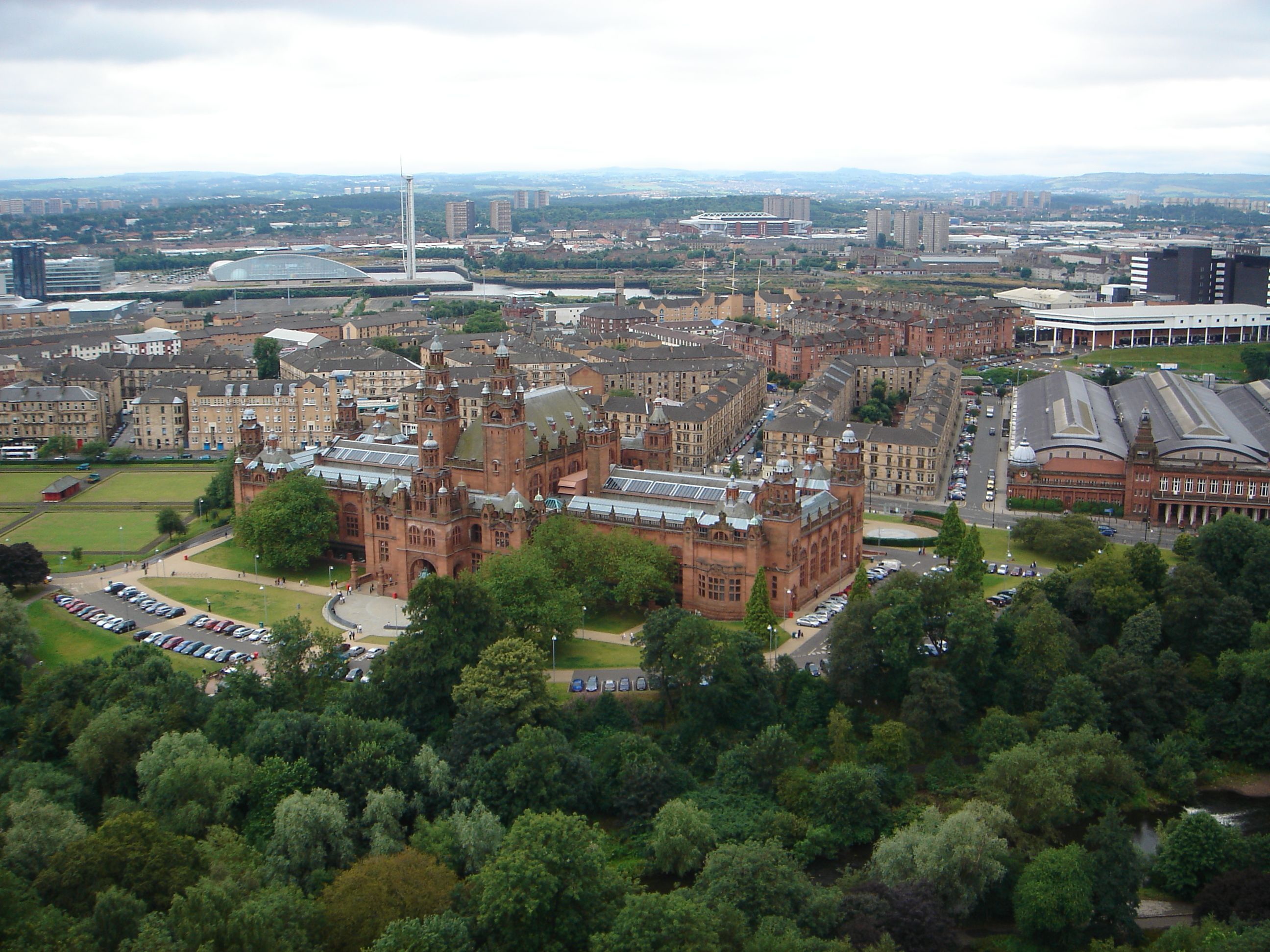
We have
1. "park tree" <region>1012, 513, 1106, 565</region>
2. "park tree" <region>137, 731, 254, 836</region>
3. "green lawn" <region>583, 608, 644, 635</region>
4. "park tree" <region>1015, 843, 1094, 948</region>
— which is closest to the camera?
"park tree" <region>1015, 843, 1094, 948</region>

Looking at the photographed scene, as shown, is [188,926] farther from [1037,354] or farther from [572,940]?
[1037,354]

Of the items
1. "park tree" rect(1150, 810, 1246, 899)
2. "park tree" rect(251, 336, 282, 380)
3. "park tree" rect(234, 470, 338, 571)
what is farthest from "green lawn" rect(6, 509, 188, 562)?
"park tree" rect(1150, 810, 1246, 899)

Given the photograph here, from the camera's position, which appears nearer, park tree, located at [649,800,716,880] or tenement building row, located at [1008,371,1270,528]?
park tree, located at [649,800,716,880]

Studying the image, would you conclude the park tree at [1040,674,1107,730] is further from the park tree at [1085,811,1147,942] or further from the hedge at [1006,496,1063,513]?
the hedge at [1006,496,1063,513]

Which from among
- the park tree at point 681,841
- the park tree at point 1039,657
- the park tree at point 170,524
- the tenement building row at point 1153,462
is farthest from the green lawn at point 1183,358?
the park tree at point 681,841

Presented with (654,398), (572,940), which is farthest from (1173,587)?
(654,398)

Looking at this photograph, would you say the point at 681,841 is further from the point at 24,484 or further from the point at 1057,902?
the point at 24,484

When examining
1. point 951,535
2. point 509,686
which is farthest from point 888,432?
point 509,686
